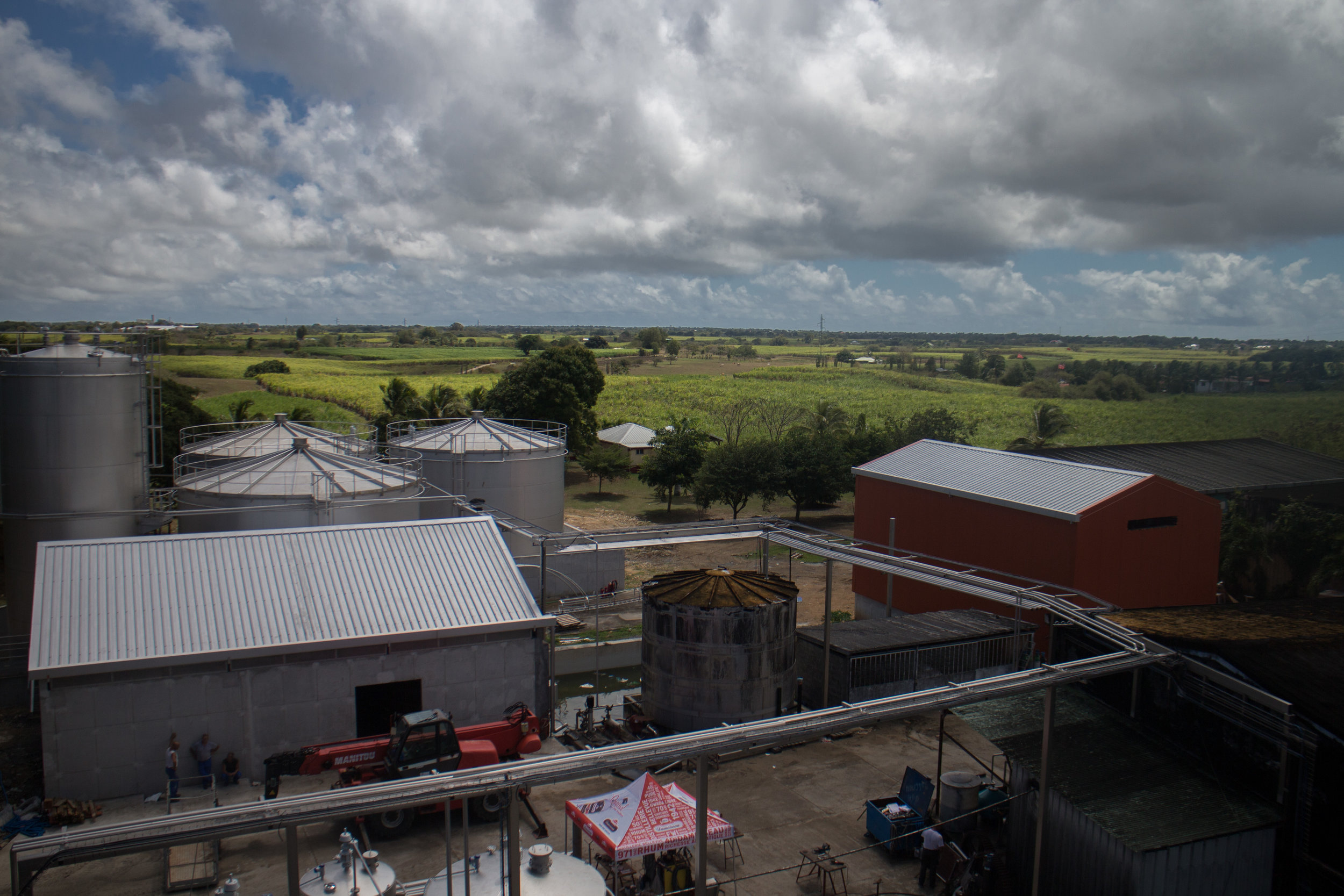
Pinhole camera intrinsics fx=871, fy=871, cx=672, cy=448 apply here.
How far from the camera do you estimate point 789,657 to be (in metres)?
22.3

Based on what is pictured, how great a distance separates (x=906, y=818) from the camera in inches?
655

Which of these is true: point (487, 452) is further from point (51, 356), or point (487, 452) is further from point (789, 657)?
point (789, 657)

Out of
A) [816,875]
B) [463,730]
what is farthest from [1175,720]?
[463,730]

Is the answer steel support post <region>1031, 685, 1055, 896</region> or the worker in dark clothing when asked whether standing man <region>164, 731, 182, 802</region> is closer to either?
the worker in dark clothing

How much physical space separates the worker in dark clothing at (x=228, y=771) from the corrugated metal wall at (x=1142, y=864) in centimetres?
1533

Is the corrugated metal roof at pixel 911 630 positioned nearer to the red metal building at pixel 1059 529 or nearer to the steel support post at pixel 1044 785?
the red metal building at pixel 1059 529

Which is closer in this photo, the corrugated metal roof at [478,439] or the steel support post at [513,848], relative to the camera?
the steel support post at [513,848]

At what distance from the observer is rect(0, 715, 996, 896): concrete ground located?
15.3m

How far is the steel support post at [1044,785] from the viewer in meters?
14.3

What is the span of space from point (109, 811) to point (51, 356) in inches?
501

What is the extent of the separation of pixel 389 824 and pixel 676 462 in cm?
3627

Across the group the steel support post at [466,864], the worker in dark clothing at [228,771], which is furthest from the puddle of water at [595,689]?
the steel support post at [466,864]

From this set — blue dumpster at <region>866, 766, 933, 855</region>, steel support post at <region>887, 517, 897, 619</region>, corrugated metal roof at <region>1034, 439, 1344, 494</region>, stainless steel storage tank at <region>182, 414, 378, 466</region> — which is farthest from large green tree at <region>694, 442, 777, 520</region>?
blue dumpster at <region>866, 766, 933, 855</region>

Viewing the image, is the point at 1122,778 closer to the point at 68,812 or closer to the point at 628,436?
the point at 68,812
